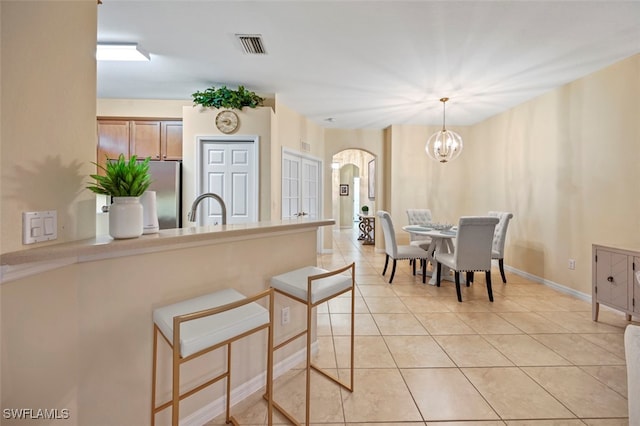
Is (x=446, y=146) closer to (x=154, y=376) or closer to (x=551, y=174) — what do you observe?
(x=551, y=174)

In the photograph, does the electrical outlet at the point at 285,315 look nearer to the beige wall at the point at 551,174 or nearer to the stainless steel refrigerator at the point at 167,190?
the stainless steel refrigerator at the point at 167,190

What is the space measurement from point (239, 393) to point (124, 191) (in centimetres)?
130

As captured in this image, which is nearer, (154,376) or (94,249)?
(94,249)

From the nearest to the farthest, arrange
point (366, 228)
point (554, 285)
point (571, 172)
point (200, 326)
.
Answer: point (200, 326), point (571, 172), point (554, 285), point (366, 228)

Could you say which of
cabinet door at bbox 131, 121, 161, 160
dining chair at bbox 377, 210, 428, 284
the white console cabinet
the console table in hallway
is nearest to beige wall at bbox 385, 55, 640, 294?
the white console cabinet

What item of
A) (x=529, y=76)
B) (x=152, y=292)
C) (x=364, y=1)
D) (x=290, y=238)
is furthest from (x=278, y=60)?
(x=529, y=76)

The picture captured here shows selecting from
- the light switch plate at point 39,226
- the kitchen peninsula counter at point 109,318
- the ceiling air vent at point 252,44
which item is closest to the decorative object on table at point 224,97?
the ceiling air vent at point 252,44

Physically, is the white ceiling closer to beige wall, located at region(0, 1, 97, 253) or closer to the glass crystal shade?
the glass crystal shade

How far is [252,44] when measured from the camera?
2664 millimetres

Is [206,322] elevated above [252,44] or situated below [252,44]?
below

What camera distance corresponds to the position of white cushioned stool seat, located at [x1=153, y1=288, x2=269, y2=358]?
37.8 inches

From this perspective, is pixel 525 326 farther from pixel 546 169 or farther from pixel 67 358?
pixel 67 358

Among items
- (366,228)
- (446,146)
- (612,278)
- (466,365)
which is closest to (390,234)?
(446,146)

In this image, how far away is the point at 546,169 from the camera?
12.2 ft
